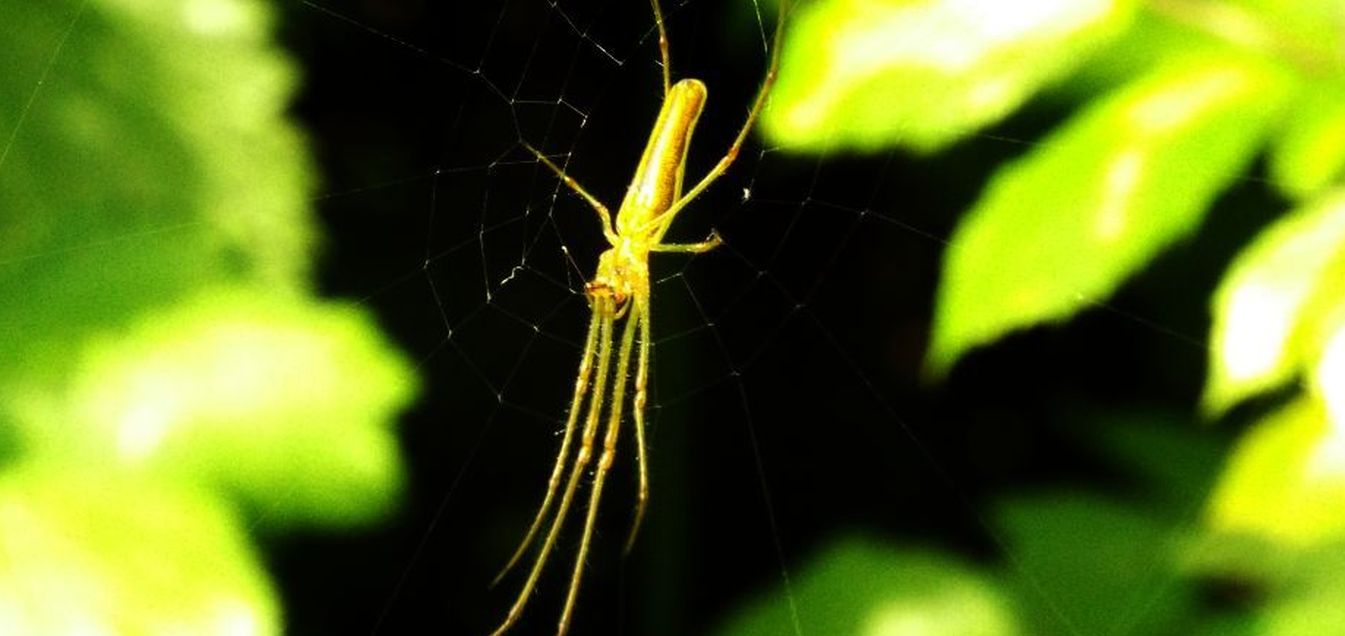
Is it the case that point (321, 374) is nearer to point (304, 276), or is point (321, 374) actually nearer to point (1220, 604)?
point (304, 276)

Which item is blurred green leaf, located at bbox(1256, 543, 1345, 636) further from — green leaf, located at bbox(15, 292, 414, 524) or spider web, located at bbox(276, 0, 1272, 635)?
green leaf, located at bbox(15, 292, 414, 524)

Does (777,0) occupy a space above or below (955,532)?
above

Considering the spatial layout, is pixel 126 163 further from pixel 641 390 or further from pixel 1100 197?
pixel 1100 197

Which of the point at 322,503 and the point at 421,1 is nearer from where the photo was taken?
the point at 322,503

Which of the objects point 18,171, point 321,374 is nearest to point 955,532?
point 321,374

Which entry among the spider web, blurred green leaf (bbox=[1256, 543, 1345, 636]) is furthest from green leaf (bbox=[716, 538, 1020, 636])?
blurred green leaf (bbox=[1256, 543, 1345, 636])

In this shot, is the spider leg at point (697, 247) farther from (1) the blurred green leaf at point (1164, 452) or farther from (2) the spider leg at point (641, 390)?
(1) the blurred green leaf at point (1164, 452)

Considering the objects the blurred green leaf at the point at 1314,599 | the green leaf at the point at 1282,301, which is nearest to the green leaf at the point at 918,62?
the green leaf at the point at 1282,301

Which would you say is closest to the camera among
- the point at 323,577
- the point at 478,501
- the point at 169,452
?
the point at 169,452
